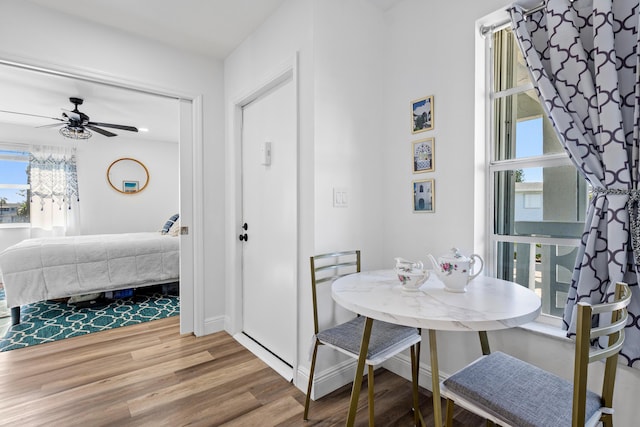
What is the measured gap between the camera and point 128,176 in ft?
19.4

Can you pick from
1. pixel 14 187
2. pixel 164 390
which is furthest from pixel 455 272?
pixel 14 187

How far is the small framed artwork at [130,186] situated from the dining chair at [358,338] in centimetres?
538

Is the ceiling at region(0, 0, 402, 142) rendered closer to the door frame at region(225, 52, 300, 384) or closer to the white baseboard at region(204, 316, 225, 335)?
the door frame at region(225, 52, 300, 384)

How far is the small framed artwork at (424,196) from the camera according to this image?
1953 mm

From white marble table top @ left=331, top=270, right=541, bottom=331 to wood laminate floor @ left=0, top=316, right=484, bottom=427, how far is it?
79cm

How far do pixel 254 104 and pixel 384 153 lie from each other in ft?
3.84

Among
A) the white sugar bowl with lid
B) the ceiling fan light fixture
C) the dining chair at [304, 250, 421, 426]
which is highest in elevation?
the ceiling fan light fixture

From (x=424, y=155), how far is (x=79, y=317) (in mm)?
A: 3681

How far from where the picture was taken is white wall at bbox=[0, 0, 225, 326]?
2.12m

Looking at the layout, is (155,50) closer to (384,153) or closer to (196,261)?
(196,261)

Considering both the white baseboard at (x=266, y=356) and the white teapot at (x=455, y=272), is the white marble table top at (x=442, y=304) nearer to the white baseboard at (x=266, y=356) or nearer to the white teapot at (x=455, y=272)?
the white teapot at (x=455, y=272)

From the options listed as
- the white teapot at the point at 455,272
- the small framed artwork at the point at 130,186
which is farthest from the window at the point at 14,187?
the white teapot at the point at 455,272

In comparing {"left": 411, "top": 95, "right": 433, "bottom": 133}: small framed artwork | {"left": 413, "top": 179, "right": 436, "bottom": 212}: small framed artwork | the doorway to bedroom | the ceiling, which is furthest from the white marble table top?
the doorway to bedroom

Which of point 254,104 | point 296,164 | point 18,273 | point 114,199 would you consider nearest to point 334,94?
point 296,164
